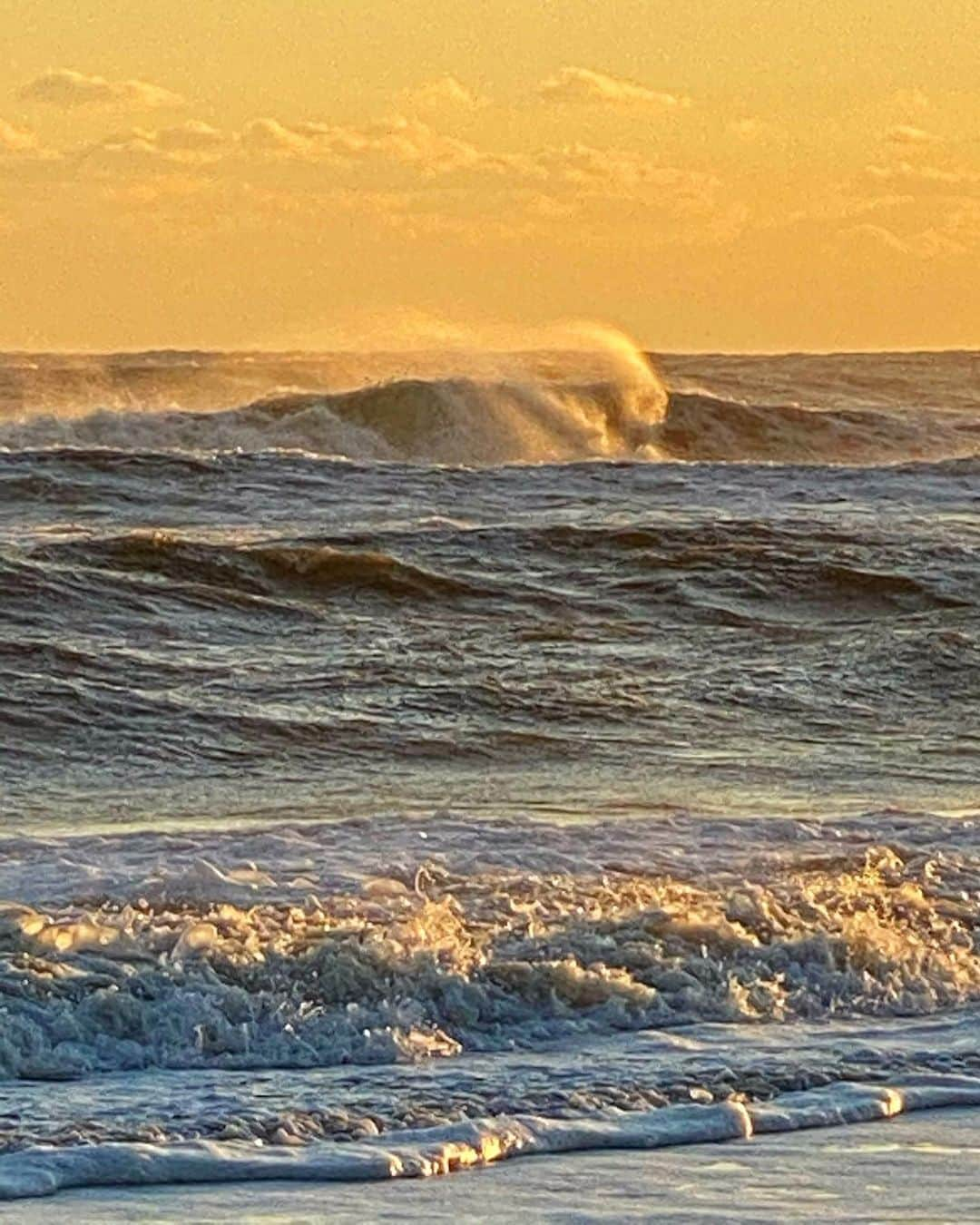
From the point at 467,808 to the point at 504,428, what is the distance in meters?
20.8

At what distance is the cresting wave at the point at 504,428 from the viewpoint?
29125 mm

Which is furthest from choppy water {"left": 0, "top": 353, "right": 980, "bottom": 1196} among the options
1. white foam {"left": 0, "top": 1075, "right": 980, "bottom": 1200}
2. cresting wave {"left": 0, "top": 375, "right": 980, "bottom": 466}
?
cresting wave {"left": 0, "top": 375, "right": 980, "bottom": 466}

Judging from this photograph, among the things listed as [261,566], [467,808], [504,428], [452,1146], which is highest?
[504,428]

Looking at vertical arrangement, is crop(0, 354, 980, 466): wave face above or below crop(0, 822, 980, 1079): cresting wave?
above

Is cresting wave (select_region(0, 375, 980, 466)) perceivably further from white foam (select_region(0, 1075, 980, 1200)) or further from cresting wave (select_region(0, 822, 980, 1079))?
white foam (select_region(0, 1075, 980, 1200))

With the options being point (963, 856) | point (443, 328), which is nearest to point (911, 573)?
point (963, 856)

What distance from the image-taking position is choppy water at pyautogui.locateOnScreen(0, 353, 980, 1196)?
593 centimetres

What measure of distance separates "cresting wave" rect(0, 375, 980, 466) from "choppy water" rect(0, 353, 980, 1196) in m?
5.61

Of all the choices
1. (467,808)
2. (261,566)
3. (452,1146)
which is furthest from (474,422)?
(452,1146)

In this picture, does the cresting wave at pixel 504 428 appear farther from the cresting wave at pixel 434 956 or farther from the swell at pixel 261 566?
the cresting wave at pixel 434 956

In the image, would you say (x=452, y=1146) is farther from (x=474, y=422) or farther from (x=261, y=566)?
(x=474, y=422)

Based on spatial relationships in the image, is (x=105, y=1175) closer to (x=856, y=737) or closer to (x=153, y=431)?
(x=856, y=737)

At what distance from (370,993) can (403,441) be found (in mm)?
23500

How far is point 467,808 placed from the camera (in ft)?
31.0
